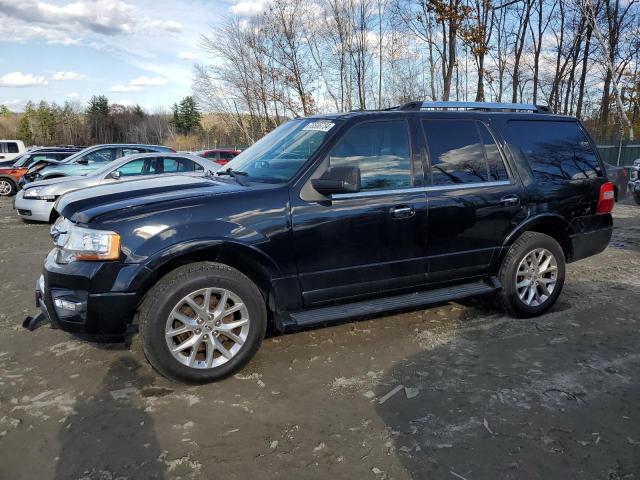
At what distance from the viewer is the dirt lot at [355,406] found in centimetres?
255

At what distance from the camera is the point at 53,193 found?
10.4 metres

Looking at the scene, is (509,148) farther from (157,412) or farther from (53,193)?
(53,193)

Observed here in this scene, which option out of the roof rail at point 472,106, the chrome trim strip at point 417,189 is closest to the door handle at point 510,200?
the chrome trim strip at point 417,189

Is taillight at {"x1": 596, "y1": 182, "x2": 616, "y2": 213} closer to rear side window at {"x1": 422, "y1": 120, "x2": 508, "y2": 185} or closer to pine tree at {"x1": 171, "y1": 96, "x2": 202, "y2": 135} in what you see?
rear side window at {"x1": 422, "y1": 120, "x2": 508, "y2": 185}

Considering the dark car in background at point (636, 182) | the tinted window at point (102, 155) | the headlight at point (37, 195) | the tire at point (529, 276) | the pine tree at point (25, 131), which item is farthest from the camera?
the pine tree at point (25, 131)

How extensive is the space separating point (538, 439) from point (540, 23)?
38119mm

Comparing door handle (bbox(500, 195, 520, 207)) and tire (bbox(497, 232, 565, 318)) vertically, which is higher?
door handle (bbox(500, 195, 520, 207))

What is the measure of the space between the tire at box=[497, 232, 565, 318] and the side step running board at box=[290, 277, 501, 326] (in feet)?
0.48

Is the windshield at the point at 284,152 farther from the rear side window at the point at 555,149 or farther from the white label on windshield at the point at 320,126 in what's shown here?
the rear side window at the point at 555,149

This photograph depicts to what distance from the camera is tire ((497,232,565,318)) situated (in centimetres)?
448

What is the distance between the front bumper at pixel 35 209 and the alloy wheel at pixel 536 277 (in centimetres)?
967

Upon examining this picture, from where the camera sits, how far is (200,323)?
11.0ft

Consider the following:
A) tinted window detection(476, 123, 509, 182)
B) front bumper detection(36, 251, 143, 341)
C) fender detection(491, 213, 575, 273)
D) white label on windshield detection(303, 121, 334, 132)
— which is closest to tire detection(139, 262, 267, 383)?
front bumper detection(36, 251, 143, 341)

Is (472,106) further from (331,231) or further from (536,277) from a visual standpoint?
(331,231)
